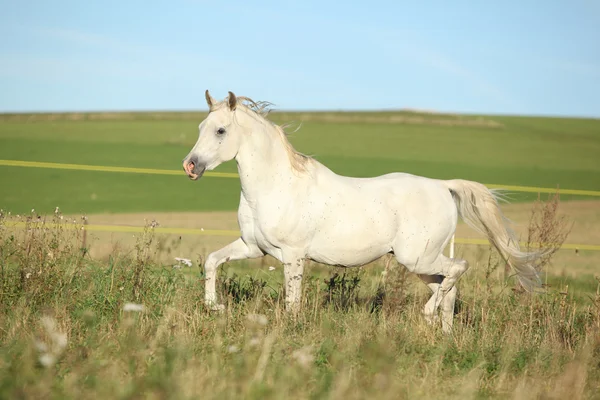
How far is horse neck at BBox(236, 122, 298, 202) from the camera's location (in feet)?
21.1

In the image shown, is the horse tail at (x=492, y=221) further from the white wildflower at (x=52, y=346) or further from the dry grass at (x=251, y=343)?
the white wildflower at (x=52, y=346)

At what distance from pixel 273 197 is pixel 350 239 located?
0.75 metres

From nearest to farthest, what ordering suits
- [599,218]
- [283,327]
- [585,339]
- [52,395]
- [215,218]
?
[52,395]
[283,327]
[585,339]
[215,218]
[599,218]

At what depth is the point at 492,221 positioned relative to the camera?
730 cm

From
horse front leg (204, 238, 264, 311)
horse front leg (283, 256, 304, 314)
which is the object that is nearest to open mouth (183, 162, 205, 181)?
horse front leg (204, 238, 264, 311)

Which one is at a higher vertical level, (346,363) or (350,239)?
(350,239)

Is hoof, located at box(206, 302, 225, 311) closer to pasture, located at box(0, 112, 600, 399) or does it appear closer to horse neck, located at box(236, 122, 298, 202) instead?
pasture, located at box(0, 112, 600, 399)

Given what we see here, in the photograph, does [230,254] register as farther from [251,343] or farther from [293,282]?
[251,343]

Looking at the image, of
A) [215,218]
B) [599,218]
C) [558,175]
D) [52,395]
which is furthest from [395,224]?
[558,175]

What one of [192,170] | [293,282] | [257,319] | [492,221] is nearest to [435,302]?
[492,221]

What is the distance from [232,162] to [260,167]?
82.6 ft

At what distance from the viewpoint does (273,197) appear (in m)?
6.40

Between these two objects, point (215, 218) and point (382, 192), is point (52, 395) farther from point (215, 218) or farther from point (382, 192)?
point (215, 218)

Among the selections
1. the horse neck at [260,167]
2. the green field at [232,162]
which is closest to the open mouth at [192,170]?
the horse neck at [260,167]
